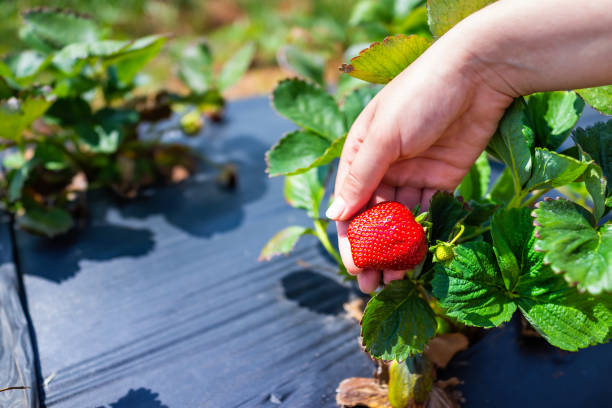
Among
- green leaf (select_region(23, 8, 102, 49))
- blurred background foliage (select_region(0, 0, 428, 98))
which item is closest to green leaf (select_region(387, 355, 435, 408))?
green leaf (select_region(23, 8, 102, 49))

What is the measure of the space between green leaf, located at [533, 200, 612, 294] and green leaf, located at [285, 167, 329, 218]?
46 centimetres

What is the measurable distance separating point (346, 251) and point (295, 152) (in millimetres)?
235

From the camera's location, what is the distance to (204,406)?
79cm

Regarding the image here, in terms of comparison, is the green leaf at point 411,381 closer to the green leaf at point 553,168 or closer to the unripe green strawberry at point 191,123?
the green leaf at point 553,168

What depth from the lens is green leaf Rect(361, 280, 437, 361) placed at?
0.67 meters

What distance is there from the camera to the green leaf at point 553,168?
60 cm

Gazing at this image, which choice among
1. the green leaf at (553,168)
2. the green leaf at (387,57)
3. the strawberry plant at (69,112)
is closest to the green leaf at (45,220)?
the strawberry plant at (69,112)

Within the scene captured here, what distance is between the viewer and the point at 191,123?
156cm

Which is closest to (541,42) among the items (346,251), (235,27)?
(346,251)

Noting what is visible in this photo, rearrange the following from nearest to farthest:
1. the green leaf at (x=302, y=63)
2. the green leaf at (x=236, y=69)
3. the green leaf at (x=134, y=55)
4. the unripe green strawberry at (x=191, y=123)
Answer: the green leaf at (x=134, y=55)
the green leaf at (x=302, y=63)
the green leaf at (x=236, y=69)
the unripe green strawberry at (x=191, y=123)

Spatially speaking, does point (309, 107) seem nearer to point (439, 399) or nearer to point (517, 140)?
point (517, 140)

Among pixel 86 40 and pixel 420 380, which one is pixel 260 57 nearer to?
pixel 86 40

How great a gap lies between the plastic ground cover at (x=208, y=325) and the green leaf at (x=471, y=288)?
23 cm

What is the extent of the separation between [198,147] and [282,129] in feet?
0.99
